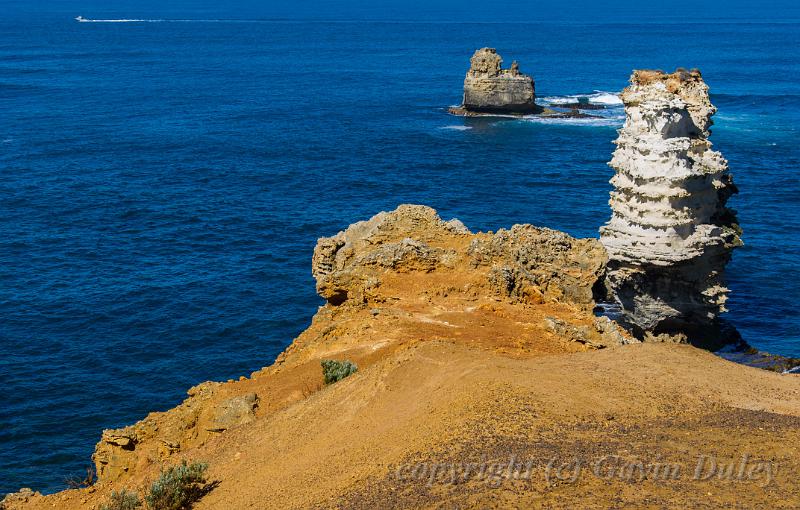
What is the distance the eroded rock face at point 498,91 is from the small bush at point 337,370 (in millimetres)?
104776

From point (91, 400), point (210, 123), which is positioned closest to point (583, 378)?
point (91, 400)

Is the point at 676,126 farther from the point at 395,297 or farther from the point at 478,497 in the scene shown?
the point at 478,497

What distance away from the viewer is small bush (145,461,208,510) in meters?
17.2

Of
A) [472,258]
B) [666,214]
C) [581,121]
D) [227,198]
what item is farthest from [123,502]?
[581,121]

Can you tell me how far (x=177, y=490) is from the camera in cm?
1716

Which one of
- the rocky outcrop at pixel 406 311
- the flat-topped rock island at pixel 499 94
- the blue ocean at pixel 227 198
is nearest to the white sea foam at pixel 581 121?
Answer: the blue ocean at pixel 227 198

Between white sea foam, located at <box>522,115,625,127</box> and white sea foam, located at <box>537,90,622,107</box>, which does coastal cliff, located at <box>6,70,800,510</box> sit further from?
white sea foam, located at <box>537,90,622,107</box>

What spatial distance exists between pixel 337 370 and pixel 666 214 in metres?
23.2

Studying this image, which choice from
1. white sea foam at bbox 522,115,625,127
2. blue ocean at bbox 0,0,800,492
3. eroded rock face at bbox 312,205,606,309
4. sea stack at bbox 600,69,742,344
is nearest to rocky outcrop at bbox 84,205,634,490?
eroded rock face at bbox 312,205,606,309

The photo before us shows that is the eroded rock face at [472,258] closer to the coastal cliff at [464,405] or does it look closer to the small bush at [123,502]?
the coastal cliff at [464,405]

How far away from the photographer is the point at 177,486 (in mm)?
17203

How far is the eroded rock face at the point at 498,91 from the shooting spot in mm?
122938

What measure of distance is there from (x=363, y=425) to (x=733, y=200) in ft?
221

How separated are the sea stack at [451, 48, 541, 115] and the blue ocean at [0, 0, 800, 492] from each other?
14.2ft
